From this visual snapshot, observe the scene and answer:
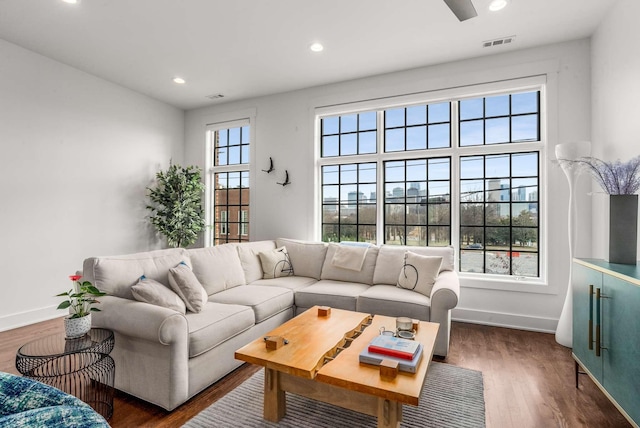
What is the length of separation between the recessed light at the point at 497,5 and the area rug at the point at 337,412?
9.86 ft

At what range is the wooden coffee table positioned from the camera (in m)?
1.49

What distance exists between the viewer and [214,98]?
5078 mm

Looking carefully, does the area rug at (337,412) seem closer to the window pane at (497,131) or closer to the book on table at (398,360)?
the book on table at (398,360)

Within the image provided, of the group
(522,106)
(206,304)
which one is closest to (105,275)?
(206,304)

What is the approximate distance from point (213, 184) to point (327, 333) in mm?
4132

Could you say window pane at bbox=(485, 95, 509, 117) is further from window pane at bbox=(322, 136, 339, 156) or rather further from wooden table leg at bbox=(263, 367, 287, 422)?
wooden table leg at bbox=(263, 367, 287, 422)

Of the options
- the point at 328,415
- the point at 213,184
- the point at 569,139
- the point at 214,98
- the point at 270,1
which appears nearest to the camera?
the point at 328,415

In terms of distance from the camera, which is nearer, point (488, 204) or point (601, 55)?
point (601, 55)

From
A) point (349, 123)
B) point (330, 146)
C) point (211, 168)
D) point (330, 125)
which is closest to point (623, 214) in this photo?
point (349, 123)

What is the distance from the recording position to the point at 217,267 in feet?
10.1

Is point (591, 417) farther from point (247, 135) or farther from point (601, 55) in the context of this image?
point (247, 135)

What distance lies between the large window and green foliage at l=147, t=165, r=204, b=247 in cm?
203

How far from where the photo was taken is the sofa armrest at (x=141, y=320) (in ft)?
6.24

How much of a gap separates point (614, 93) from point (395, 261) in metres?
2.38
